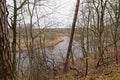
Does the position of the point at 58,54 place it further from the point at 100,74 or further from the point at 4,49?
the point at 4,49

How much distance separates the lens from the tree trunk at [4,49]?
8.41 feet

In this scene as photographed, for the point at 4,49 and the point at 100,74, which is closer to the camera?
the point at 4,49

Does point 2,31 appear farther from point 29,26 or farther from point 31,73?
point 29,26

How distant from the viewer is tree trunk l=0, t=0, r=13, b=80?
8.41 ft

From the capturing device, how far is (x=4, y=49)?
258 centimetres

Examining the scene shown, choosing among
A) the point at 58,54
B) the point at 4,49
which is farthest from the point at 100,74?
the point at 58,54

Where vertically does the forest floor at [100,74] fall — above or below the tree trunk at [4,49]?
below

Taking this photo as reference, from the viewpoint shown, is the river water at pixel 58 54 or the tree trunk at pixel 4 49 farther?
the river water at pixel 58 54

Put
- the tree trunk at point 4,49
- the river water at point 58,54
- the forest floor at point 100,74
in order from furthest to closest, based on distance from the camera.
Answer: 1. the river water at point 58,54
2. the forest floor at point 100,74
3. the tree trunk at point 4,49

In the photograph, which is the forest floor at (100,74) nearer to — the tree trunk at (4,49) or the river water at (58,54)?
the river water at (58,54)

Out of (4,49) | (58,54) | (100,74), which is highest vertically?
(4,49)

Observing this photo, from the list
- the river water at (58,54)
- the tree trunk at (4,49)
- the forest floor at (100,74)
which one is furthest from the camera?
the river water at (58,54)

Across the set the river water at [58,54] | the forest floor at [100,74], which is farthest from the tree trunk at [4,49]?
the river water at [58,54]

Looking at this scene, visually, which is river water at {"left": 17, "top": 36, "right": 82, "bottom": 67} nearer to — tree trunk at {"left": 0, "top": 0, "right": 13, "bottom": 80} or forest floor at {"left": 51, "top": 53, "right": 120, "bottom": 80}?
forest floor at {"left": 51, "top": 53, "right": 120, "bottom": 80}
